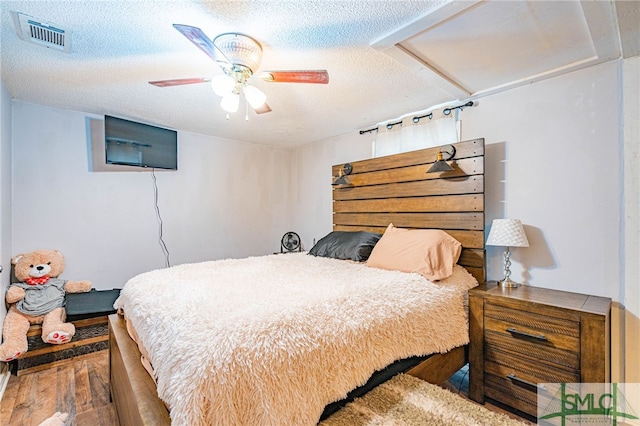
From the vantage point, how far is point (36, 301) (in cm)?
247

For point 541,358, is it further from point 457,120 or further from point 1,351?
point 1,351

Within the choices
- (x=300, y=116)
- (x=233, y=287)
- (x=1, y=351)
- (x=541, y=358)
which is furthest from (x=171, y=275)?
(x=541, y=358)

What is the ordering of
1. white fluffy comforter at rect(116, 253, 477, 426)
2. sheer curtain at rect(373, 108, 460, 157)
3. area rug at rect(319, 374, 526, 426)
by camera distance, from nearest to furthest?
white fluffy comforter at rect(116, 253, 477, 426) < area rug at rect(319, 374, 526, 426) < sheer curtain at rect(373, 108, 460, 157)

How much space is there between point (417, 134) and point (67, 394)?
3.51m

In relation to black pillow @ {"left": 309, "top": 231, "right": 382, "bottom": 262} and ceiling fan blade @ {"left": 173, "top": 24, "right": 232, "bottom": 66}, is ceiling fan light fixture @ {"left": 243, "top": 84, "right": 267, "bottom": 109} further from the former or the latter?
black pillow @ {"left": 309, "top": 231, "right": 382, "bottom": 262}

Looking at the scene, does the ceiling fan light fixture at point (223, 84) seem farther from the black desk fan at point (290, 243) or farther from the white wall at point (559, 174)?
the black desk fan at point (290, 243)

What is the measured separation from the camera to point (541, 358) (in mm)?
1702

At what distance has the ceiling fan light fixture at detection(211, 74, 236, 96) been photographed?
169 centimetres

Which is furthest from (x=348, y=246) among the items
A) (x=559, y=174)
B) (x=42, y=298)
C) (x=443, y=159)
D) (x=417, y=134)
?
(x=42, y=298)

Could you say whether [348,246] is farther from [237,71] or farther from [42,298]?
[42,298]

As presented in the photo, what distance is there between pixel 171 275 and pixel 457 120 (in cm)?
264

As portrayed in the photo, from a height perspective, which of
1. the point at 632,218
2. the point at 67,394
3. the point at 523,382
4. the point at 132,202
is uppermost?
the point at 132,202

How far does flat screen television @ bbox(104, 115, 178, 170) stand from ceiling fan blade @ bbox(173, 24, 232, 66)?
1889 mm

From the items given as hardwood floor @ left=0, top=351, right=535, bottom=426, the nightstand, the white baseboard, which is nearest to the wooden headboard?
the nightstand
